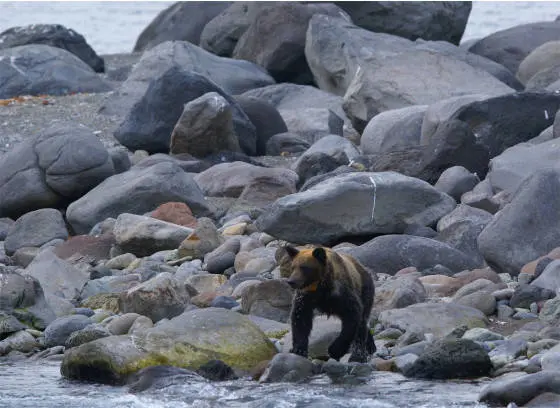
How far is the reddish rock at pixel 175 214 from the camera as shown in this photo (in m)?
14.5

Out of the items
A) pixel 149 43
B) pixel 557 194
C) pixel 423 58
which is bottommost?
pixel 149 43

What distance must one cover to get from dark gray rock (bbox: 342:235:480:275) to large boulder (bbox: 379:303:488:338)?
6.29 ft

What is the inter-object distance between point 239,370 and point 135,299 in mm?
1975

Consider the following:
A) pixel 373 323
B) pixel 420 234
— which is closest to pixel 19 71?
pixel 420 234

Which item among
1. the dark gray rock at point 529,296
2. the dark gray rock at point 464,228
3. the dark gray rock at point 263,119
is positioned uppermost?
the dark gray rock at point 529,296

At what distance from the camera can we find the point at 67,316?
11.0 m

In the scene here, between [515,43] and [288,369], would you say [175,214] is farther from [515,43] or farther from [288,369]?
[515,43]

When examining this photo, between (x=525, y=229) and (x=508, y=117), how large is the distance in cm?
536

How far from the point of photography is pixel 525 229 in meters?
11.9

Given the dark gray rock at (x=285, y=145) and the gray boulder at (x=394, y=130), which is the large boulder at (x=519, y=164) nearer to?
the gray boulder at (x=394, y=130)

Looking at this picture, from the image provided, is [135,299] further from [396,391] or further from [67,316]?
[396,391]

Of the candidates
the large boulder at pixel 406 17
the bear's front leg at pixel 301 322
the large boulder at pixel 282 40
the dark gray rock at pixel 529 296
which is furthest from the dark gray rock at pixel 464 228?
the large boulder at pixel 406 17

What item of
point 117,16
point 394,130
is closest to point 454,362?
point 394,130

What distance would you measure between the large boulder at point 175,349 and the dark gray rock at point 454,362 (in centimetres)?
125
